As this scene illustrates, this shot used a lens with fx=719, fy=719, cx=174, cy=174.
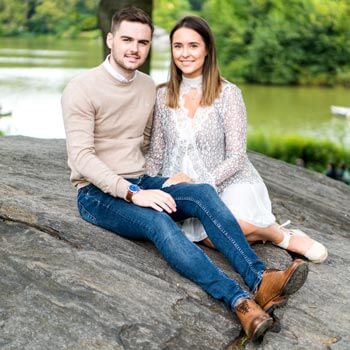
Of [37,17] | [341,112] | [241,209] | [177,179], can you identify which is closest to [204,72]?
[177,179]

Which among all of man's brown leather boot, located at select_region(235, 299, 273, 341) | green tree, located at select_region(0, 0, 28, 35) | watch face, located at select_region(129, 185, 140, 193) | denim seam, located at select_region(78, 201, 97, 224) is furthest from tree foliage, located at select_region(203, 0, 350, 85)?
man's brown leather boot, located at select_region(235, 299, 273, 341)

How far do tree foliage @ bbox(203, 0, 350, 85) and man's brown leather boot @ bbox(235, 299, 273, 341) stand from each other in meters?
32.2

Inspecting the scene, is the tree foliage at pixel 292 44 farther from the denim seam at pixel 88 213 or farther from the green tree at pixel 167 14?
the denim seam at pixel 88 213

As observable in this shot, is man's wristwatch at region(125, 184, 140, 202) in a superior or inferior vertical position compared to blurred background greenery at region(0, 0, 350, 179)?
superior

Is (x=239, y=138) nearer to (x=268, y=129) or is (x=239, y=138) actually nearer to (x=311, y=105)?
(x=268, y=129)

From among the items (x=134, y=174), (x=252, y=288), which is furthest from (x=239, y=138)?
(x=252, y=288)

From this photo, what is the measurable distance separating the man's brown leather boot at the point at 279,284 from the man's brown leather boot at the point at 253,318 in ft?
0.34

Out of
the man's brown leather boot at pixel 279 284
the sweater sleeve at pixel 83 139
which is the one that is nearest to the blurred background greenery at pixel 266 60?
the sweater sleeve at pixel 83 139

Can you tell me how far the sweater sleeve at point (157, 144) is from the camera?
13.2 feet

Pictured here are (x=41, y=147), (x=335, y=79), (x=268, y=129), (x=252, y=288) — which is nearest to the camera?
(x=252, y=288)

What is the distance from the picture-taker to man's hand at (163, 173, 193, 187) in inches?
149

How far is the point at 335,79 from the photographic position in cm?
3466

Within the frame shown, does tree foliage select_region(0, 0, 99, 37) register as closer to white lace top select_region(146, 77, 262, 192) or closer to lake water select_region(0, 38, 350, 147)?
lake water select_region(0, 38, 350, 147)

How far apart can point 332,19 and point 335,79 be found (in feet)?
10.4
